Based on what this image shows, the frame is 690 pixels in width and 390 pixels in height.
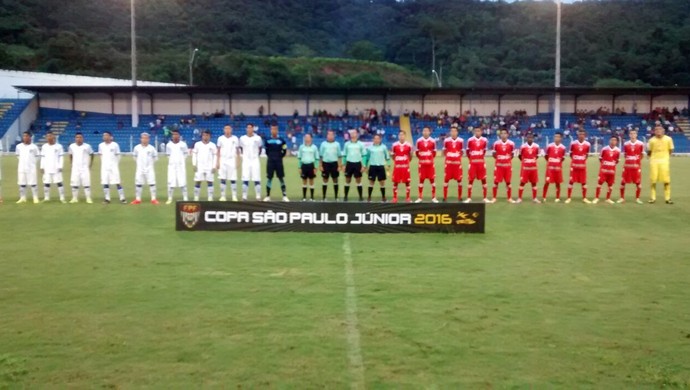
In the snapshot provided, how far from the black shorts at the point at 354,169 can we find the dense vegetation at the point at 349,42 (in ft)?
219

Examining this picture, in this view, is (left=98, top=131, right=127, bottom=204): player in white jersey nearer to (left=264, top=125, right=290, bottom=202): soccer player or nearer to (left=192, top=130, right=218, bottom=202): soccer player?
(left=192, top=130, right=218, bottom=202): soccer player

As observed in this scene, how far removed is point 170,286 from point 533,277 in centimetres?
502

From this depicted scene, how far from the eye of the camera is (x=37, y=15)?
92.9 metres

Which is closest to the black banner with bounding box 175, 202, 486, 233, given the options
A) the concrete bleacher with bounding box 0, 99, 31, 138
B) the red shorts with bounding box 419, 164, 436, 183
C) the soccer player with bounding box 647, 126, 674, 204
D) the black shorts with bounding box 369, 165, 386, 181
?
the black shorts with bounding box 369, 165, 386, 181

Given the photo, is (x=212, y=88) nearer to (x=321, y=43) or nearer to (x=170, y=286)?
(x=170, y=286)

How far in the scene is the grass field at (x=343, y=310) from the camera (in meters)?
5.94

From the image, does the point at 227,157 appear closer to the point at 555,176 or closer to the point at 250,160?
the point at 250,160

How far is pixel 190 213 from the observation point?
13.6 meters

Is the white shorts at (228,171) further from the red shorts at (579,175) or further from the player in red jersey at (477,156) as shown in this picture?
the red shorts at (579,175)

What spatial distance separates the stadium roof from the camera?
5425cm

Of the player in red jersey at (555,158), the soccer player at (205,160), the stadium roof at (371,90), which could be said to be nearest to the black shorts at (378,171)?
the soccer player at (205,160)

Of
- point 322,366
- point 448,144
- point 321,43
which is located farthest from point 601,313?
point 321,43

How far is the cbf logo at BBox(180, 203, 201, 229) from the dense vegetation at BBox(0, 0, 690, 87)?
71.6 meters

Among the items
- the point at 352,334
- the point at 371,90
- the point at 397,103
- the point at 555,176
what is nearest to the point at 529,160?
the point at 555,176
